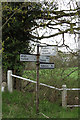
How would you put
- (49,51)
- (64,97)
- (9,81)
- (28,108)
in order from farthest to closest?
1. (9,81)
2. (64,97)
3. (28,108)
4. (49,51)

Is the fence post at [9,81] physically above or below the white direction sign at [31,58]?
below

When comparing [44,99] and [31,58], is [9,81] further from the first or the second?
[31,58]

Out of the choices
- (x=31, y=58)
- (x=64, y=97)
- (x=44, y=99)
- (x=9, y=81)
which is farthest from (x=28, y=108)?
(x=9, y=81)

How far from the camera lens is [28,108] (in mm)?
4375

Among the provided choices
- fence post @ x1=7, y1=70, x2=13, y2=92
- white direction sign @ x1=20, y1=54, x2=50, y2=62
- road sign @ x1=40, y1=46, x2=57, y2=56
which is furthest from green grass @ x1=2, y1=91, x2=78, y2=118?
road sign @ x1=40, y1=46, x2=57, y2=56

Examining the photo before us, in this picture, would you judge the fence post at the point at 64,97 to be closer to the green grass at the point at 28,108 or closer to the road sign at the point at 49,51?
the green grass at the point at 28,108

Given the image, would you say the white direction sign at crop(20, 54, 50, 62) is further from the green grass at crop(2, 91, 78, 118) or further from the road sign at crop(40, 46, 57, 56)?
the green grass at crop(2, 91, 78, 118)

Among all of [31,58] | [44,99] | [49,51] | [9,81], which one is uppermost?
[49,51]

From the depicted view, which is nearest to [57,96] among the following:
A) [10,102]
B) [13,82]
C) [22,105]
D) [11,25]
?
[22,105]

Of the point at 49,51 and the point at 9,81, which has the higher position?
→ the point at 49,51

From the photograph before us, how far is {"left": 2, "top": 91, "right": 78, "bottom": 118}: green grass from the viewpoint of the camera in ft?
13.5

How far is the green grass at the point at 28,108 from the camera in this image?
410 cm

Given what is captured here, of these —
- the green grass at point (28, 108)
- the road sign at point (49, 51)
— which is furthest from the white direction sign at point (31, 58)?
the green grass at point (28, 108)

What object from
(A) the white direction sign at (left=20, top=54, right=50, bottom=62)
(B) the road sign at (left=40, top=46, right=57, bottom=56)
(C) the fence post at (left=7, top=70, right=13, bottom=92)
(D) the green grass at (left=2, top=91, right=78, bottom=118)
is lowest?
(D) the green grass at (left=2, top=91, right=78, bottom=118)
